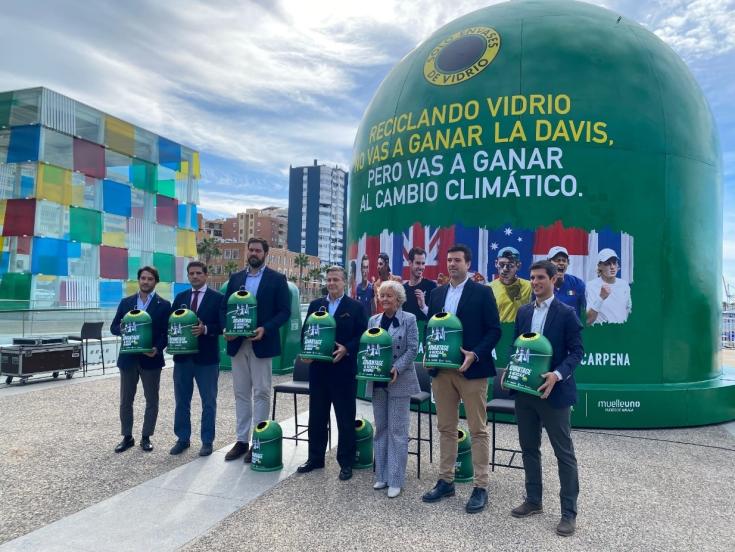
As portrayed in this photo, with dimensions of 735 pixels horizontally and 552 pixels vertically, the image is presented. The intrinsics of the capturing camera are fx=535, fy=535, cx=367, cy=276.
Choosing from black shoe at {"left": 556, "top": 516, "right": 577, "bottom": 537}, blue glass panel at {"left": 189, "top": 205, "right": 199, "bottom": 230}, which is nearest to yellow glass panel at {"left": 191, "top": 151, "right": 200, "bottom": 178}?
blue glass panel at {"left": 189, "top": 205, "right": 199, "bottom": 230}

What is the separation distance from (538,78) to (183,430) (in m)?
6.64

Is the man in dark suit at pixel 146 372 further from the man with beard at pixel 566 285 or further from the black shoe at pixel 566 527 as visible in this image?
the man with beard at pixel 566 285

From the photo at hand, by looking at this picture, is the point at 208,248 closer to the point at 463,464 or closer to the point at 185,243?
the point at 185,243

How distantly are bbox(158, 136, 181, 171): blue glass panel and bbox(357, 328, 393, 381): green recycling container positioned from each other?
44.5 m

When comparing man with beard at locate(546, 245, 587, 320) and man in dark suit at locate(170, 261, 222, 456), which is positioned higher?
man with beard at locate(546, 245, 587, 320)

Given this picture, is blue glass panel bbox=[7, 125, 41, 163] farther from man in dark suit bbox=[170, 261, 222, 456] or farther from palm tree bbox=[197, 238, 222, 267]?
palm tree bbox=[197, 238, 222, 267]

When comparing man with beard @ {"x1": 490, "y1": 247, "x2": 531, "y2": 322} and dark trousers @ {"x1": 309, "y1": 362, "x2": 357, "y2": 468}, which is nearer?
dark trousers @ {"x1": 309, "y1": 362, "x2": 357, "y2": 468}

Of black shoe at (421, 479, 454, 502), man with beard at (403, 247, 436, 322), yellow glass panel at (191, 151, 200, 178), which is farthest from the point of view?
yellow glass panel at (191, 151, 200, 178)

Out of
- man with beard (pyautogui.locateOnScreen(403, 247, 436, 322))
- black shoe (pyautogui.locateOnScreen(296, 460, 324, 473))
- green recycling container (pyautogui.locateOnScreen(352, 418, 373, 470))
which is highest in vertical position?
man with beard (pyautogui.locateOnScreen(403, 247, 436, 322))

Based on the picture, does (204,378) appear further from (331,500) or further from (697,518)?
(697,518)

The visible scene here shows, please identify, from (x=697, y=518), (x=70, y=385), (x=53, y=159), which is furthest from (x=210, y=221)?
(x=697, y=518)

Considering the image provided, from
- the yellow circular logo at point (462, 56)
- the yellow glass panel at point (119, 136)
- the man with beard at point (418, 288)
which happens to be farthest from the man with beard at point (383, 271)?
the yellow glass panel at point (119, 136)

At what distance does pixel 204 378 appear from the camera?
603cm

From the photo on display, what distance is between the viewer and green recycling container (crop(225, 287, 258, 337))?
556 cm
